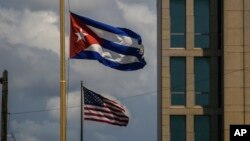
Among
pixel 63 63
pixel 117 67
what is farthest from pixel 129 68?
pixel 63 63

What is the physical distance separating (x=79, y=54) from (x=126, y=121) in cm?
695

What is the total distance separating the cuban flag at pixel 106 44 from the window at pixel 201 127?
4053 centimetres

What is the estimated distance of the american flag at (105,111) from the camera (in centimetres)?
3129

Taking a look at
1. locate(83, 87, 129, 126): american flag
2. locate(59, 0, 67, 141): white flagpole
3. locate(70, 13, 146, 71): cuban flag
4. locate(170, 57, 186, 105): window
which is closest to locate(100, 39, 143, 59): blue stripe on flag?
locate(70, 13, 146, 71): cuban flag

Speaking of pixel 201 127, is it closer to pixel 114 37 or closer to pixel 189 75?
pixel 189 75

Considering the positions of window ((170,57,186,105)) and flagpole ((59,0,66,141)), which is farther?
window ((170,57,186,105))

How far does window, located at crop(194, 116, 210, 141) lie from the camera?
64.9 meters

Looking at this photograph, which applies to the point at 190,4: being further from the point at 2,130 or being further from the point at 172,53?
the point at 2,130

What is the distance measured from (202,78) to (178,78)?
6.46ft

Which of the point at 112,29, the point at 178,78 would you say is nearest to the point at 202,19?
the point at 178,78

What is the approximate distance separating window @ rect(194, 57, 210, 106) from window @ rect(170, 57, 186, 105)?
100 centimetres
